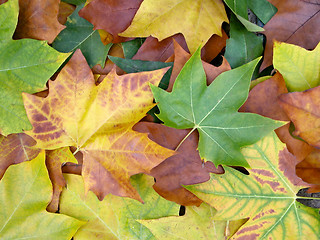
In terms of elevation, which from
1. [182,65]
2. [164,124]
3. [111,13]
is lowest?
[164,124]

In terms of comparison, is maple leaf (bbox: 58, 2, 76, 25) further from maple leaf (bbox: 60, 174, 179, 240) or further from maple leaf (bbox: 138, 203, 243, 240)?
maple leaf (bbox: 138, 203, 243, 240)

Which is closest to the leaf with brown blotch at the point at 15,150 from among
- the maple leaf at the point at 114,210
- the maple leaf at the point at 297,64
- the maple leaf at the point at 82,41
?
the maple leaf at the point at 114,210

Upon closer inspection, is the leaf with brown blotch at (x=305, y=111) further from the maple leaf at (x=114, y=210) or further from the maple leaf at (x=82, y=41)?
the maple leaf at (x=82, y=41)

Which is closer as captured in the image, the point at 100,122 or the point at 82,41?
the point at 100,122

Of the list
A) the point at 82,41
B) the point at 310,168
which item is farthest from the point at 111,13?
the point at 310,168

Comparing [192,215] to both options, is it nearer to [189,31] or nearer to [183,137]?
[183,137]

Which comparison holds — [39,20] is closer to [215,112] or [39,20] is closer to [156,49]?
[156,49]
